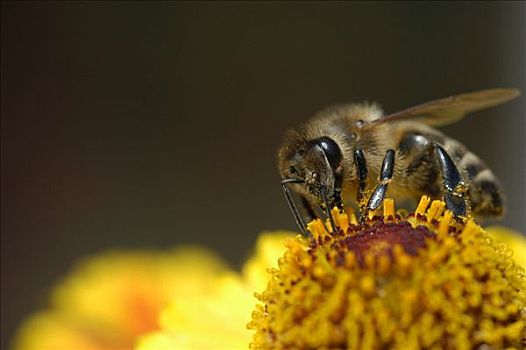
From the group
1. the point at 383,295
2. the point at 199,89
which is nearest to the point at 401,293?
the point at 383,295

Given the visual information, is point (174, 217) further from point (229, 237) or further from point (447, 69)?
point (447, 69)

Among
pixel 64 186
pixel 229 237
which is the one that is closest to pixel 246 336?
pixel 229 237

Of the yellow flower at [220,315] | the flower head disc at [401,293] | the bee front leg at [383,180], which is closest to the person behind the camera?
the flower head disc at [401,293]

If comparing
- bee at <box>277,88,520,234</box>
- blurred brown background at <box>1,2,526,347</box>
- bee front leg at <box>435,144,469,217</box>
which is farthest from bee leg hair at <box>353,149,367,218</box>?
blurred brown background at <box>1,2,526,347</box>

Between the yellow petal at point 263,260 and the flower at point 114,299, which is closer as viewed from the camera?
the yellow petal at point 263,260

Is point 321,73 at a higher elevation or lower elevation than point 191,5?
lower

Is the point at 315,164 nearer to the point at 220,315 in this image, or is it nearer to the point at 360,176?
the point at 360,176

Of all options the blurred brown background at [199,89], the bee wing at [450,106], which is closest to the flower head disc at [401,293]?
the bee wing at [450,106]

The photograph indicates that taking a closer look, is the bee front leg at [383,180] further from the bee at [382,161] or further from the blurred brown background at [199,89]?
the blurred brown background at [199,89]
